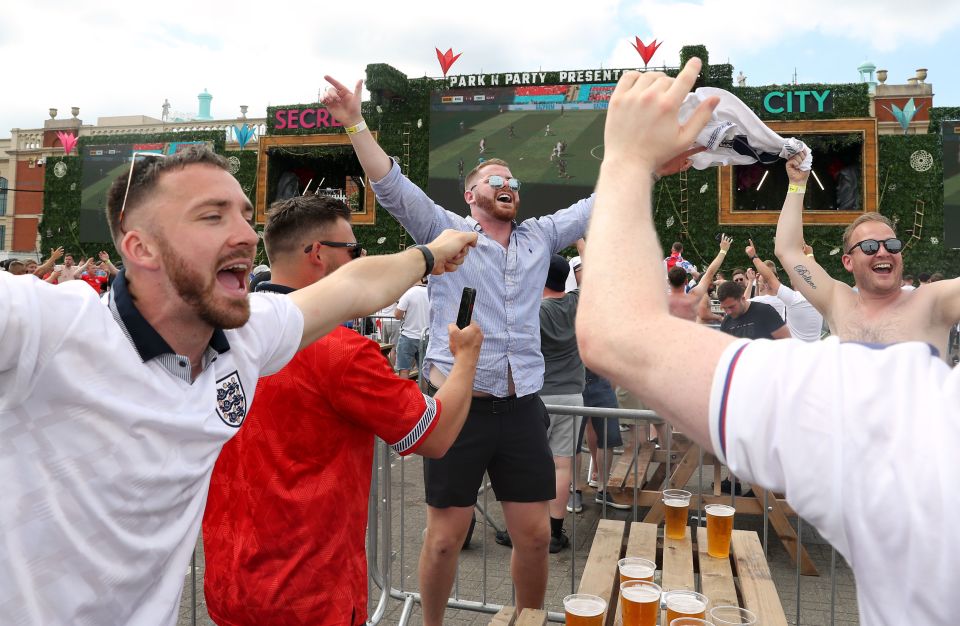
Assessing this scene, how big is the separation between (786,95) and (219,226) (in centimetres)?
2405

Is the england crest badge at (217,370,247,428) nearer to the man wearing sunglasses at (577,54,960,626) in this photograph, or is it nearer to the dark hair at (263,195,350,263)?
the dark hair at (263,195,350,263)

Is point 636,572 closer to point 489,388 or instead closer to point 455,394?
point 455,394

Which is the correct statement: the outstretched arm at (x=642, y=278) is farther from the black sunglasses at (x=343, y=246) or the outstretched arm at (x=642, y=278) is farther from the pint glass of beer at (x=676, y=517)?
the pint glass of beer at (x=676, y=517)

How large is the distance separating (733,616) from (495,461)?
166cm

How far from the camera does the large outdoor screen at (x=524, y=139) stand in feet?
80.2

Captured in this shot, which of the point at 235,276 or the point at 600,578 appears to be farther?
the point at 600,578

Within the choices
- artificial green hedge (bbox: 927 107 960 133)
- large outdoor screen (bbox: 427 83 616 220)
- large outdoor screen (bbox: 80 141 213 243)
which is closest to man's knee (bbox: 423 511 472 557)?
large outdoor screen (bbox: 427 83 616 220)

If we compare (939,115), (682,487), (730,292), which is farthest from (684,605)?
(939,115)

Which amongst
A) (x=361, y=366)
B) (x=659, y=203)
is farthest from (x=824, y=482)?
(x=659, y=203)

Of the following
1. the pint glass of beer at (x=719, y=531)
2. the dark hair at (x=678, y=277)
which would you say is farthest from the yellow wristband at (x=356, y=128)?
the dark hair at (x=678, y=277)

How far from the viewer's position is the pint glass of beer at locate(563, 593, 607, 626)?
7.02 feet

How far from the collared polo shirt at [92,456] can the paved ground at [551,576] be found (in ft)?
8.30

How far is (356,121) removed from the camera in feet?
11.0

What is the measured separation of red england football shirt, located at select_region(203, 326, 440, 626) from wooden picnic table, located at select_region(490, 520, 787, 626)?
645 mm
